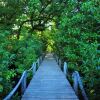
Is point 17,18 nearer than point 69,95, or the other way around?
point 69,95

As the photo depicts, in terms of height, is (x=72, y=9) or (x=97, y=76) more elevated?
(x=72, y=9)

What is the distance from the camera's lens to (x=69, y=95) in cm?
1029

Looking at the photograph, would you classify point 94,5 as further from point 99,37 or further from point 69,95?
point 69,95

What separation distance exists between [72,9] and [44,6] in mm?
15292

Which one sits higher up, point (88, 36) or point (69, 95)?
point (88, 36)

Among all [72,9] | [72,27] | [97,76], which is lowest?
[97,76]

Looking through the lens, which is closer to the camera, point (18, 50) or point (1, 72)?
point (1, 72)

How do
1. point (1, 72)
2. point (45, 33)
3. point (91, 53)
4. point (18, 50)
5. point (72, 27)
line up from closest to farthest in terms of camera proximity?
point (91, 53) < point (1, 72) < point (72, 27) < point (18, 50) < point (45, 33)

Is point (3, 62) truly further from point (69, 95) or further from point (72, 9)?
point (72, 9)

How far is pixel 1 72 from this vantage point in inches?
302

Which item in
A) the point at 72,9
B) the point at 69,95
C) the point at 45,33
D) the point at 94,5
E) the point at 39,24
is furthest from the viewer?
the point at 45,33

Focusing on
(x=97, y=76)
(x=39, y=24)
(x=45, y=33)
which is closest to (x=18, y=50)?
(x=97, y=76)

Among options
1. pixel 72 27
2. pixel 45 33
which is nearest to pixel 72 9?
pixel 72 27

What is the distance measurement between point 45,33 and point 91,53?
142 ft
